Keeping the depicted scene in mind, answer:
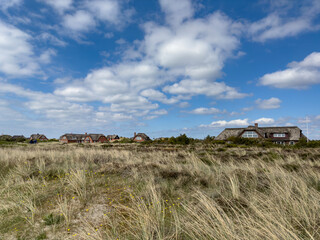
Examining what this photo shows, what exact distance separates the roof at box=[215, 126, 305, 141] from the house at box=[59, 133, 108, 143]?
211 feet

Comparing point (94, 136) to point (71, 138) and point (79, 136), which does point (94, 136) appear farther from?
point (71, 138)

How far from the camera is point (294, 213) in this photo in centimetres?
332

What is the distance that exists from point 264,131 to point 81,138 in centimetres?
8584

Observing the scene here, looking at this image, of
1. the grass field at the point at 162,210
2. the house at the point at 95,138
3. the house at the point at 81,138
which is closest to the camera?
the grass field at the point at 162,210

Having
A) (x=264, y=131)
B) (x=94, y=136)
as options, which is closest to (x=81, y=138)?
(x=94, y=136)

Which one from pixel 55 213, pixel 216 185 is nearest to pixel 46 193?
pixel 55 213

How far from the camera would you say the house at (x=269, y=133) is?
5025 centimetres

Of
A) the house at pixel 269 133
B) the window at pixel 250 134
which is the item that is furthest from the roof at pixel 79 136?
the window at pixel 250 134

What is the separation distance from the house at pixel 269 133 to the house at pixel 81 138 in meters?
64.7

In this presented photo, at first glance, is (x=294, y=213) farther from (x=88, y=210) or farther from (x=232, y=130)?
(x=232, y=130)

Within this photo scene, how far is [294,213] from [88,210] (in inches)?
162

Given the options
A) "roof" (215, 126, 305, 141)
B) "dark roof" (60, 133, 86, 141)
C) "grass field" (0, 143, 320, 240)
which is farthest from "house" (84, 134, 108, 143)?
"grass field" (0, 143, 320, 240)

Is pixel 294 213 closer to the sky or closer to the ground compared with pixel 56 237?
closer to the sky

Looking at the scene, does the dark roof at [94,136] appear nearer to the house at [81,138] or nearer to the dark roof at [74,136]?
the house at [81,138]
